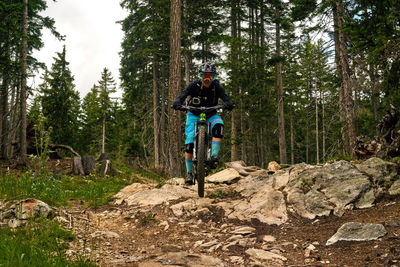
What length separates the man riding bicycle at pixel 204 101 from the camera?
18.3 feet

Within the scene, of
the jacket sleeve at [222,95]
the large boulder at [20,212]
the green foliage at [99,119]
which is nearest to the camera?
the large boulder at [20,212]

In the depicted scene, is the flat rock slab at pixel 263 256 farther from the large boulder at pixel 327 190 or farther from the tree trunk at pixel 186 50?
the tree trunk at pixel 186 50

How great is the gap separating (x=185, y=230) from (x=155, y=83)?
1836cm

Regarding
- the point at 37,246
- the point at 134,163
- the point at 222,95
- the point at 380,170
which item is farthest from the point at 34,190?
the point at 134,163

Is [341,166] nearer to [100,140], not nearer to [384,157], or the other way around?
[384,157]

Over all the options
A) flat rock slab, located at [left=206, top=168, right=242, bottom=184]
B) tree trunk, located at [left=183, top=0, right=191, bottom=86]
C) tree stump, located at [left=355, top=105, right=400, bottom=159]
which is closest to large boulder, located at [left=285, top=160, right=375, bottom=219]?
tree stump, located at [left=355, top=105, right=400, bottom=159]

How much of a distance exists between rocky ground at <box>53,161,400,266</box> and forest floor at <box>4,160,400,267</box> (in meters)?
0.01

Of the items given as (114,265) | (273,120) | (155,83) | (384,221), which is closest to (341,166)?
(384,221)

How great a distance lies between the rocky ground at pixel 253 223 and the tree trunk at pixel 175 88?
2536mm

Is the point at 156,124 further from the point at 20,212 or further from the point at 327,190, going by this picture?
the point at 20,212

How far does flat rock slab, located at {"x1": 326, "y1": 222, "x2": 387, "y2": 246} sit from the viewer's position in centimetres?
328

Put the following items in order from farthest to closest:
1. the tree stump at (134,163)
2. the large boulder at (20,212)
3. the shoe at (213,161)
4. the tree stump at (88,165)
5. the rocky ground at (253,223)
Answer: the tree stump at (134,163), the tree stump at (88,165), the shoe at (213,161), the large boulder at (20,212), the rocky ground at (253,223)

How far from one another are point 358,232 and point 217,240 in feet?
6.08

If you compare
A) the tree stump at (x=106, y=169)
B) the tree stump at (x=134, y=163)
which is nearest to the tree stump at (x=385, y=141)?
the tree stump at (x=106, y=169)
